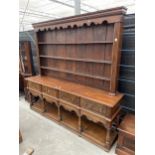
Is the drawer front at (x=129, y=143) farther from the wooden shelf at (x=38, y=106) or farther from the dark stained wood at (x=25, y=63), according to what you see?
the dark stained wood at (x=25, y=63)

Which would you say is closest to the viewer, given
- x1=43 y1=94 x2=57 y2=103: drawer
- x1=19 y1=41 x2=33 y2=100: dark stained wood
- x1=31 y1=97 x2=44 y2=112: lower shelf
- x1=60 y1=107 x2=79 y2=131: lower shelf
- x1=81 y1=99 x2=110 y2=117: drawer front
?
x1=81 y1=99 x2=110 y2=117: drawer front

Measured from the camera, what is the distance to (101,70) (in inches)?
90.7

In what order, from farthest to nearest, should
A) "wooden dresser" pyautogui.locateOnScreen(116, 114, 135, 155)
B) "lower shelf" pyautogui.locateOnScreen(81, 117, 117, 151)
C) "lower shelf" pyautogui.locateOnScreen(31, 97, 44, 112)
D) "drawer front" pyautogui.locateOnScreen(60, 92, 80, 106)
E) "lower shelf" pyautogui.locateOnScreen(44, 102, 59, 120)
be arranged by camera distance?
1. "lower shelf" pyautogui.locateOnScreen(31, 97, 44, 112)
2. "lower shelf" pyautogui.locateOnScreen(44, 102, 59, 120)
3. "drawer front" pyautogui.locateOnScreen(60, 92, 80, 106)
4. "lower shelf" pyautogui.locateOnScreen(81, 117, 117, 151)
5. "wooden dresser" pyautogui.locateOnScreen(116, 114, 135, 155)

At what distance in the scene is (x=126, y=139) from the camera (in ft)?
6.06

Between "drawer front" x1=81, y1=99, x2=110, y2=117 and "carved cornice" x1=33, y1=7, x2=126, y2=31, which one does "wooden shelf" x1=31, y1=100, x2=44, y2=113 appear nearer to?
"drawer front" x1=81, y1=99, x2=110, y2=117

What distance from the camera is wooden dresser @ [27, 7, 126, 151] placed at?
6.45 ft

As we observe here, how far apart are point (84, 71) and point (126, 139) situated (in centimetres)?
127

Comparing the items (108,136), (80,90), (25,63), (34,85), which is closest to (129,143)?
(108,136)

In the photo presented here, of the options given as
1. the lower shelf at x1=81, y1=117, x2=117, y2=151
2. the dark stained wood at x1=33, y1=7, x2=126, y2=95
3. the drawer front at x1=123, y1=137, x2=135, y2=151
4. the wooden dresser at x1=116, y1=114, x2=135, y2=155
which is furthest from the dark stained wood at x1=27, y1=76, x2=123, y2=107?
the lower shelf at x1=81, y1=117, x2=117, y2=151

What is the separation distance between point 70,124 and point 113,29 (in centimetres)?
178
